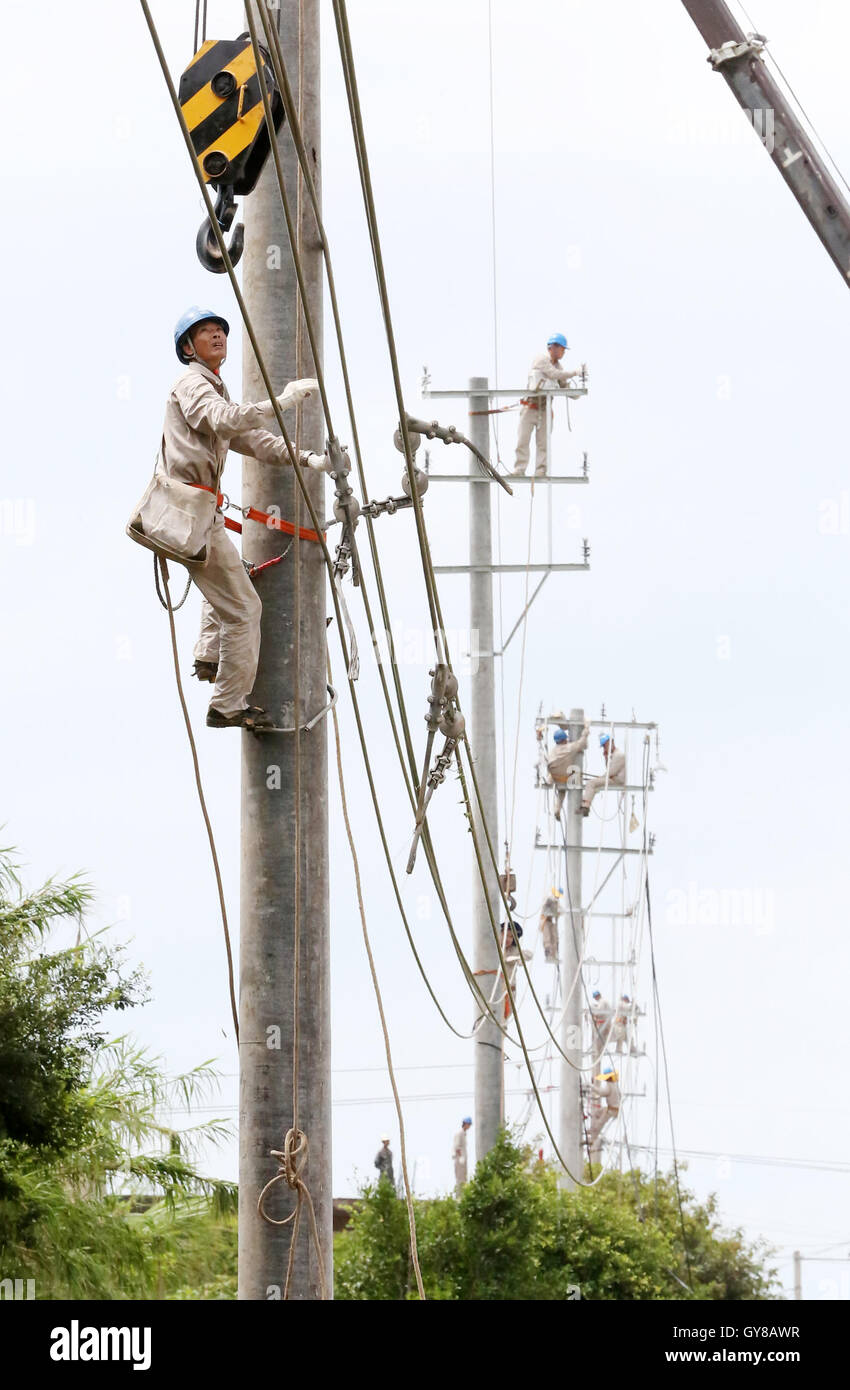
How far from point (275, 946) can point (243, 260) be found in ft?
7.61

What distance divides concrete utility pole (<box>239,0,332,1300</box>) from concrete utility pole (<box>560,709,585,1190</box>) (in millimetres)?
17328

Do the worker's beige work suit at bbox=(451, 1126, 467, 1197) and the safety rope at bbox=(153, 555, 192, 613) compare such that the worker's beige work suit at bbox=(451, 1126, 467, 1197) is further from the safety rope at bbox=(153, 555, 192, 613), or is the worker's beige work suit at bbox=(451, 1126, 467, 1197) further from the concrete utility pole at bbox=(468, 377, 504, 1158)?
the safety rope at bbox=(153, 555, 192, 613)

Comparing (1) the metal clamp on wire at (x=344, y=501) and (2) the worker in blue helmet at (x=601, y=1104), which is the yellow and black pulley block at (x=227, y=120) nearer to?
(1) the metal clamp on wire at (x=344, y=501)

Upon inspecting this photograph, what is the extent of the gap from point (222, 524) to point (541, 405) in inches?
440

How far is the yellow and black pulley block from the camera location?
654 centimetres

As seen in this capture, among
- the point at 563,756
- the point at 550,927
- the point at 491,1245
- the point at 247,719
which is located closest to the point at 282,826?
the point at 247,719

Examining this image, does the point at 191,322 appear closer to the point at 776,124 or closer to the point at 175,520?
the point at 175,520

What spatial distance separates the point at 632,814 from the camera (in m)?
28.1

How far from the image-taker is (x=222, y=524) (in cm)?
662

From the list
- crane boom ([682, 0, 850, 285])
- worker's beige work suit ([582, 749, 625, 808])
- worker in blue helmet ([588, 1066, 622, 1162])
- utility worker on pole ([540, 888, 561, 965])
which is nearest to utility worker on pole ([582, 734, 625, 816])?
worker's beige work suit ([582, 749, 625, 808])

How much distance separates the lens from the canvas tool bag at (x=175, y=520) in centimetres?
642
